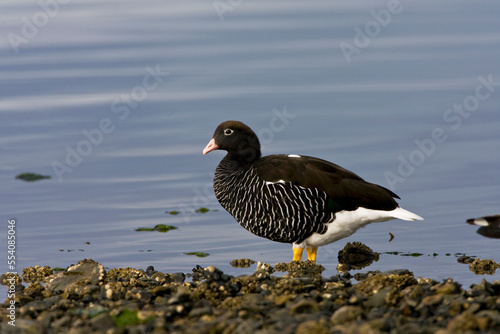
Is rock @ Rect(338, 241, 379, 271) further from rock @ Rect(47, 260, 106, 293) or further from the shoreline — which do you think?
rock @ Rect(47, 260, 106, 293)

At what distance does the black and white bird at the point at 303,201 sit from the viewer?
1186 centimetres

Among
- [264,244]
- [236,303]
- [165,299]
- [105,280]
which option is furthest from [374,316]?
[264,244]

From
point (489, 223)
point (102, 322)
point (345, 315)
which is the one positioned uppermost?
point (489, 223)

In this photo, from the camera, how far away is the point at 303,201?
11859 mm

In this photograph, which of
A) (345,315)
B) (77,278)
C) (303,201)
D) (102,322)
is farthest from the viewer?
(303,201)

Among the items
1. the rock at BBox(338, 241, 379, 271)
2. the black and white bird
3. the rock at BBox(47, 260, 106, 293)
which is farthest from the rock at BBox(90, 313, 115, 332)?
the rock at BBox(338, 241, 379, 271)

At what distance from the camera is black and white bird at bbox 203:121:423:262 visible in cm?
1186

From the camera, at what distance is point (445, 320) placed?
7879mm

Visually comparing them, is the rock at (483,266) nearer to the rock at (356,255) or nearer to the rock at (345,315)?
the rock at (356,255)

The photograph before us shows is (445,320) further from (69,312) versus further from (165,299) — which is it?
(69,312)

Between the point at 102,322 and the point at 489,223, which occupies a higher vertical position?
the point at 489,223

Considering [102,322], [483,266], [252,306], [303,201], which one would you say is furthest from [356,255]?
[102,322]

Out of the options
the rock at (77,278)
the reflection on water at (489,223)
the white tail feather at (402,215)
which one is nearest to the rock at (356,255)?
the white tail feather at (402,215)

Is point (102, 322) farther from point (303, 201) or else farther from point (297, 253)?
point (297, 253)
